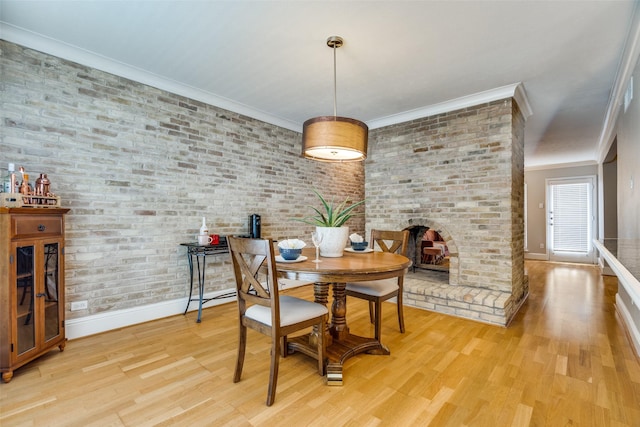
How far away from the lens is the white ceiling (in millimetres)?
2072

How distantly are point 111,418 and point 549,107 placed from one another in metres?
5.15

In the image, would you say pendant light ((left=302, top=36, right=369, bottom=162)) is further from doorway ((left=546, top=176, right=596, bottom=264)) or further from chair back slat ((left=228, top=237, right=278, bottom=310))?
doorway ((left=546, top=176, right=596, bottom=264))

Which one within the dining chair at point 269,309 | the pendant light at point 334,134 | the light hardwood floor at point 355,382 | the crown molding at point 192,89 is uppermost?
the crown molding at point 192,89

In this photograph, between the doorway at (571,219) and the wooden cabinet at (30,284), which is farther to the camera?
the doorway at (571,219)

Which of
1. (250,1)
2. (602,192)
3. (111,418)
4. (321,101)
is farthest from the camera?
(602,192)

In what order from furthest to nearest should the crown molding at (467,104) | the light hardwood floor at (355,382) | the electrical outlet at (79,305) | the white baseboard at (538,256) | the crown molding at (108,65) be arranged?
1. the white baseboard at (538,256)
2. the crown molding at (467,104)
3. the electrical outlet at (79,305)
4. the crown molding at (108,65)
5. the light hardwood floor at (355,382)

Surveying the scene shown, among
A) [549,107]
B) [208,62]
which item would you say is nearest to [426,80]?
[549,107]

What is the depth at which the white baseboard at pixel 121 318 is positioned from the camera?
2.60 metres

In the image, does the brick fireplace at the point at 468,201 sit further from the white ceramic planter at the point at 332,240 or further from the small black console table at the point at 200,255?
the small black console table at the point at 200,255

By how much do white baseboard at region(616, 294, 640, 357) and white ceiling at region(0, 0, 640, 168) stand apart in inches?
87.0

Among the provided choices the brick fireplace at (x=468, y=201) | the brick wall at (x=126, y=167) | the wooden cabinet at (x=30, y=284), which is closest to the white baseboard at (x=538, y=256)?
the brick fireplace at (x=468, y=201)

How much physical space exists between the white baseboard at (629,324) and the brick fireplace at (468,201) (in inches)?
34.5

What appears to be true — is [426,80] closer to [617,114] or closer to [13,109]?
[617,114]

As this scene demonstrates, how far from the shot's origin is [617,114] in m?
3.40
